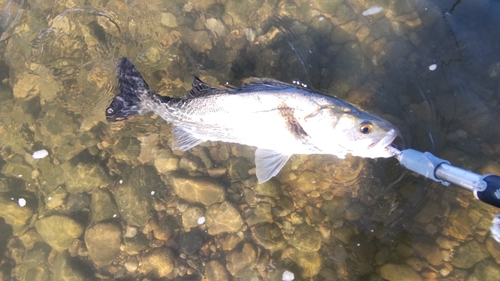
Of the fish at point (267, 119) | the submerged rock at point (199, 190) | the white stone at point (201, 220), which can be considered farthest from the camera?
the white stone at point (201, 220)

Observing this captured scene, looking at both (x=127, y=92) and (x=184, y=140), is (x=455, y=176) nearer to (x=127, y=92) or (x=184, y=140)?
(x=184, y=140)

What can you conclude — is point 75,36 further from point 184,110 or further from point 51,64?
point 184,110

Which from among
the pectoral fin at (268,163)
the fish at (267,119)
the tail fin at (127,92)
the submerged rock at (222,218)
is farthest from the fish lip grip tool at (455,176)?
the tail fin at (127,92)

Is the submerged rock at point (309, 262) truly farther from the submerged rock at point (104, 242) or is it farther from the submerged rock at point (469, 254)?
the submerged rock at point (104, 242)

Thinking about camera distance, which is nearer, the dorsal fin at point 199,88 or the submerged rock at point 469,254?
the dorsal fin at point 199,88

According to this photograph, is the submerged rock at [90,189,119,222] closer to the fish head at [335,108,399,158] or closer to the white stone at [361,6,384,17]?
the fish head at [335,108,399,158]

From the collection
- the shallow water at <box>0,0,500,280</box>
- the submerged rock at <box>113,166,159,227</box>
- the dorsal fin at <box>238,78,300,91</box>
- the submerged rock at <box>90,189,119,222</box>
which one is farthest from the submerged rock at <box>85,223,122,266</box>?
the dorsal fin at <box>238,78,300,91</box>

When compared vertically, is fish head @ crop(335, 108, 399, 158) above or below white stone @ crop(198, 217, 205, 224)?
above

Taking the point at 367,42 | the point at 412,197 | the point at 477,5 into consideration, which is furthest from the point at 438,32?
the point at 412,197
